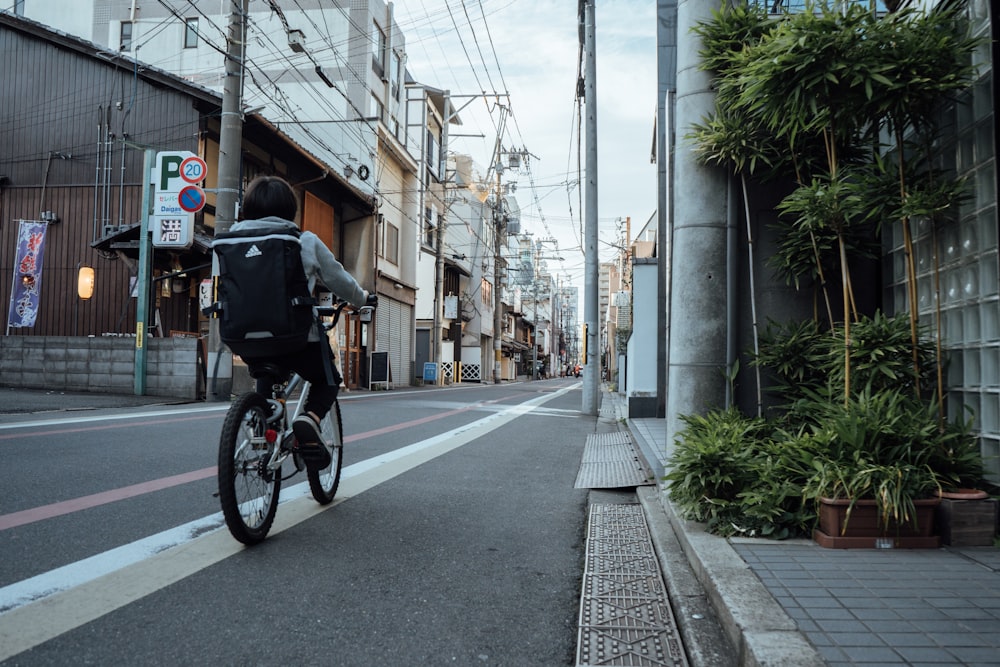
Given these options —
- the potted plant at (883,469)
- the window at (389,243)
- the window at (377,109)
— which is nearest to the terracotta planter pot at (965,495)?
the potted plant at (883,469)

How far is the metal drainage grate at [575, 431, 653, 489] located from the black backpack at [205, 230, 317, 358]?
2.73 m

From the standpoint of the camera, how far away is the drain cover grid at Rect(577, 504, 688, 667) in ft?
6.75

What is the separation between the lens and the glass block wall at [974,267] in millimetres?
3068

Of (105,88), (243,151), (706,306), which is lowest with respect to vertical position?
(706,306)

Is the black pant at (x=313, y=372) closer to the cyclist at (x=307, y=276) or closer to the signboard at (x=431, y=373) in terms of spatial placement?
the cyclist at (x=307, y=276)

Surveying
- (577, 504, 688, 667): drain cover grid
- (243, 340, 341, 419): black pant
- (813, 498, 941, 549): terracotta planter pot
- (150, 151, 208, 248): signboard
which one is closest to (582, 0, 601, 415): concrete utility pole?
(150, 151, 208, 248): signboard

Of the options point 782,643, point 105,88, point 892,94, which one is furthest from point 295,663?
point 105,88

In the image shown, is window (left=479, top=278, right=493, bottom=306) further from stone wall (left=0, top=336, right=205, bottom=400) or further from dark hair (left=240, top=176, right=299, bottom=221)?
dark hair (left=240, top=176, right=299, bottom=221)

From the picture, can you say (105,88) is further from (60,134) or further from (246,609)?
(246,609)

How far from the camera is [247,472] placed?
281 cm

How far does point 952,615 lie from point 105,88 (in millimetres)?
19480

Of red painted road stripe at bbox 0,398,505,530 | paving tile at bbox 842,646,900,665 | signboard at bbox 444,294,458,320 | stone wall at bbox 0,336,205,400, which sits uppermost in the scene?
signboard at bbox 444,294,458,320

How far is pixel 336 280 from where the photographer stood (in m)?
3.17

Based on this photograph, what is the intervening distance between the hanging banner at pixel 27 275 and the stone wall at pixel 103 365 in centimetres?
289
